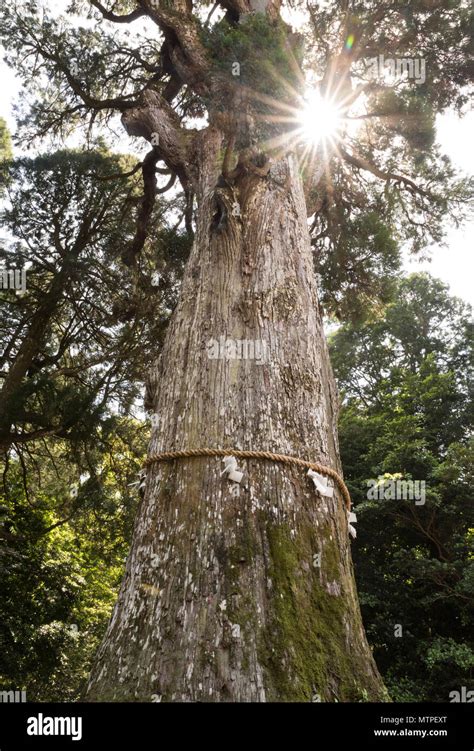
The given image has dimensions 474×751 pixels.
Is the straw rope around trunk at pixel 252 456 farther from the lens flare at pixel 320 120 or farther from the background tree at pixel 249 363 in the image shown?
the lens flare at pixel 320 120

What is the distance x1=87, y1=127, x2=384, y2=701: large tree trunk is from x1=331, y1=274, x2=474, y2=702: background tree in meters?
5.29

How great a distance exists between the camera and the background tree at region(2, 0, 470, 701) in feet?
6.35

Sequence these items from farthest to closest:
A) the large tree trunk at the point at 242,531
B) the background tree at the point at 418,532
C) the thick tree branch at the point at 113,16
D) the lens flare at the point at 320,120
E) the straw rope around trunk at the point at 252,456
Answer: the background tree at the point at 418,532
the thick tree branch at the point at 113,16
the lens flare at the point at 320,120
the straw rope around trunk at the point at 252,456
the large tree trunk at the point at 242,531

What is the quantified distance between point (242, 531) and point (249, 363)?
0.98 meters

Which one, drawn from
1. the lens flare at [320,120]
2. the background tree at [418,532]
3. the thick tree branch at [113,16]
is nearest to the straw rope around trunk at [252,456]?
the lens flare at [320,120]

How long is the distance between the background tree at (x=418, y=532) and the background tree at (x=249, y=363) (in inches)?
153

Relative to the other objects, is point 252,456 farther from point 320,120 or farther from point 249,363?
point 320,120

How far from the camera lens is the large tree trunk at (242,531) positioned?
6.14ft

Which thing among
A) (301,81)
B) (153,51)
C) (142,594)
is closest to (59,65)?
(153,51)

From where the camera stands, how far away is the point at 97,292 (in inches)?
303

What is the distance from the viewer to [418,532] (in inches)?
420

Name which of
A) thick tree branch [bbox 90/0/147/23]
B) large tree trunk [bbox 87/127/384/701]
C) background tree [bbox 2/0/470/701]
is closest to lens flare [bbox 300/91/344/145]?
background tree [bbox 2/0/470/701]

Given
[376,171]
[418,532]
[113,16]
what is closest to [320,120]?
[376,171]

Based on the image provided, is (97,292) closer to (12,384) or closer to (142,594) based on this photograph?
(12,384)
